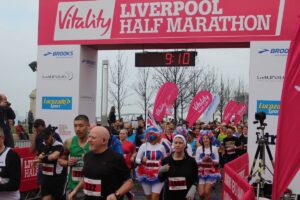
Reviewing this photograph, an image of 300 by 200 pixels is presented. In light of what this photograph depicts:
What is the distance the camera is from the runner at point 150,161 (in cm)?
1028

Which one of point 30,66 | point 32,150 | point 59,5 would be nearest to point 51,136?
point 32,150

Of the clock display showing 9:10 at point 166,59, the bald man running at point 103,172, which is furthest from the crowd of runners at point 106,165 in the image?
the clock display showing 9:10 at point 166,59

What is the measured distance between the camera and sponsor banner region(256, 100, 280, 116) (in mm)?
11727

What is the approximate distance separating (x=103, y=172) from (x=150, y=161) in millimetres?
4977

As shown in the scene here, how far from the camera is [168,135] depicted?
13.5m

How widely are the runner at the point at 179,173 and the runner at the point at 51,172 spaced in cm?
171

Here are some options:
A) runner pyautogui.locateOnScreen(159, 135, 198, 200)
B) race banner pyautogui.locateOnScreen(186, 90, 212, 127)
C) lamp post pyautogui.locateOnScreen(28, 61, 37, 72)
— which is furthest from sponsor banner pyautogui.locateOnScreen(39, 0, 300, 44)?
race banner pyautogui.locateOnScreen(186, 90, 212, 127)

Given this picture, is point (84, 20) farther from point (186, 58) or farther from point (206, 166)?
point (206, 166)

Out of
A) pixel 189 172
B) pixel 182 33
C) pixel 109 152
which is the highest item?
pixel 182 33

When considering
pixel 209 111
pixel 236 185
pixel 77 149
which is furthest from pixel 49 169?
pixel 209 111

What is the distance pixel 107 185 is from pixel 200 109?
13.0 meters

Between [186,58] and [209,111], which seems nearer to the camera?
[186,58]

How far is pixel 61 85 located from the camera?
542 inches

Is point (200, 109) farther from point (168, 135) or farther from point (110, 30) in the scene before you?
point (110, 30)
